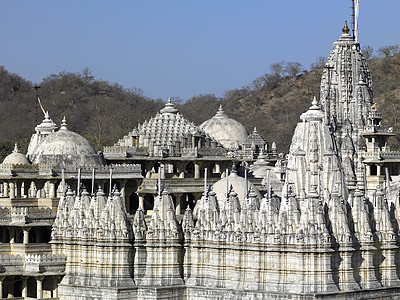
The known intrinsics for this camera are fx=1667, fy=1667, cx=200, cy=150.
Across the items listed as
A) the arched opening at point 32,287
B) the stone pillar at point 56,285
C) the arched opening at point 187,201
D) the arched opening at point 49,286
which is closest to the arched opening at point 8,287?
the arched opening at point 32,287

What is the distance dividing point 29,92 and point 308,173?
8589 centimetres

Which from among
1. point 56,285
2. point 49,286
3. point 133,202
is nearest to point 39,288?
point 49,286

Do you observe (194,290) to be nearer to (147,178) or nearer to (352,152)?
(147,178)

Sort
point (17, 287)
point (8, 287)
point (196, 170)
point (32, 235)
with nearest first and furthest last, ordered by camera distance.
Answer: point (8, 287), point (17, 287), point (32, 235), point (196, 170)

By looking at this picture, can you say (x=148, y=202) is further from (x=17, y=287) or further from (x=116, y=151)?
(x=17, y=287)

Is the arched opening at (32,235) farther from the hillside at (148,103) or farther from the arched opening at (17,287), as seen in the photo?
the hillside at (148,103)

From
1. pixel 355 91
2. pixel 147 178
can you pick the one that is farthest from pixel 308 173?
pixel 355 91

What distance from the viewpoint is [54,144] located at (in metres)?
73.1

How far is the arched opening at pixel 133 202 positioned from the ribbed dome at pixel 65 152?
5924 mm

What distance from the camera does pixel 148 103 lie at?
469ft

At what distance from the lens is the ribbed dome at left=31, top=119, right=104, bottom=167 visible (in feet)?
237

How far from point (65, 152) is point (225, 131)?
62.8 ft

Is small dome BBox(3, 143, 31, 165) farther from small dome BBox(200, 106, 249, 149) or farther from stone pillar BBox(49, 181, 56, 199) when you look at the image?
small dome BBox(200, 106, 249, 149)

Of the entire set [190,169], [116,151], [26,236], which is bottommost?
[26,236]
